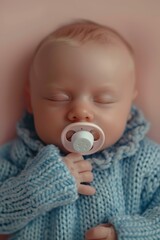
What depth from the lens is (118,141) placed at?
45.3 inches

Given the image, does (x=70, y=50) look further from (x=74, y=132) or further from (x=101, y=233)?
(x=101, y=233)

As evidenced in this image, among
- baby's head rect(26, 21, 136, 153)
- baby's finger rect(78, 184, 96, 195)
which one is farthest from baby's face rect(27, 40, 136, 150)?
baby's finger rect(78, 184, 96, 195)

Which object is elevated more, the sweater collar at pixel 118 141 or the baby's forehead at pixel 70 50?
the baby's forehead at pixel 70 50

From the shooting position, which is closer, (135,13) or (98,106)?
(98,106)

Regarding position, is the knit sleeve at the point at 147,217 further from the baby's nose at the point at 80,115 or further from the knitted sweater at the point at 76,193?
the baby's nose at the point at 80,115

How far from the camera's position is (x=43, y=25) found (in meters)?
1.20

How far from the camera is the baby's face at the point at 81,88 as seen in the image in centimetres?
105

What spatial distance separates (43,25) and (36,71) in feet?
0.48

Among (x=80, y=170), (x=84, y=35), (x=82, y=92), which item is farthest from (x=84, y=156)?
(x=84, y=35)

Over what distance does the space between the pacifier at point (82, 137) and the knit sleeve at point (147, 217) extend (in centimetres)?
14

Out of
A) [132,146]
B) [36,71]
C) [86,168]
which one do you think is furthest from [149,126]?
[36,71]

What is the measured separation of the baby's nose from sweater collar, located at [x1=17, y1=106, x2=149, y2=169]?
0.11 meters

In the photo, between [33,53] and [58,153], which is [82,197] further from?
[33,53]

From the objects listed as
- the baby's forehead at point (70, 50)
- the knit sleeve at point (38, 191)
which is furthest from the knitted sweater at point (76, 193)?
the baby's forehead at point (70, 50)
